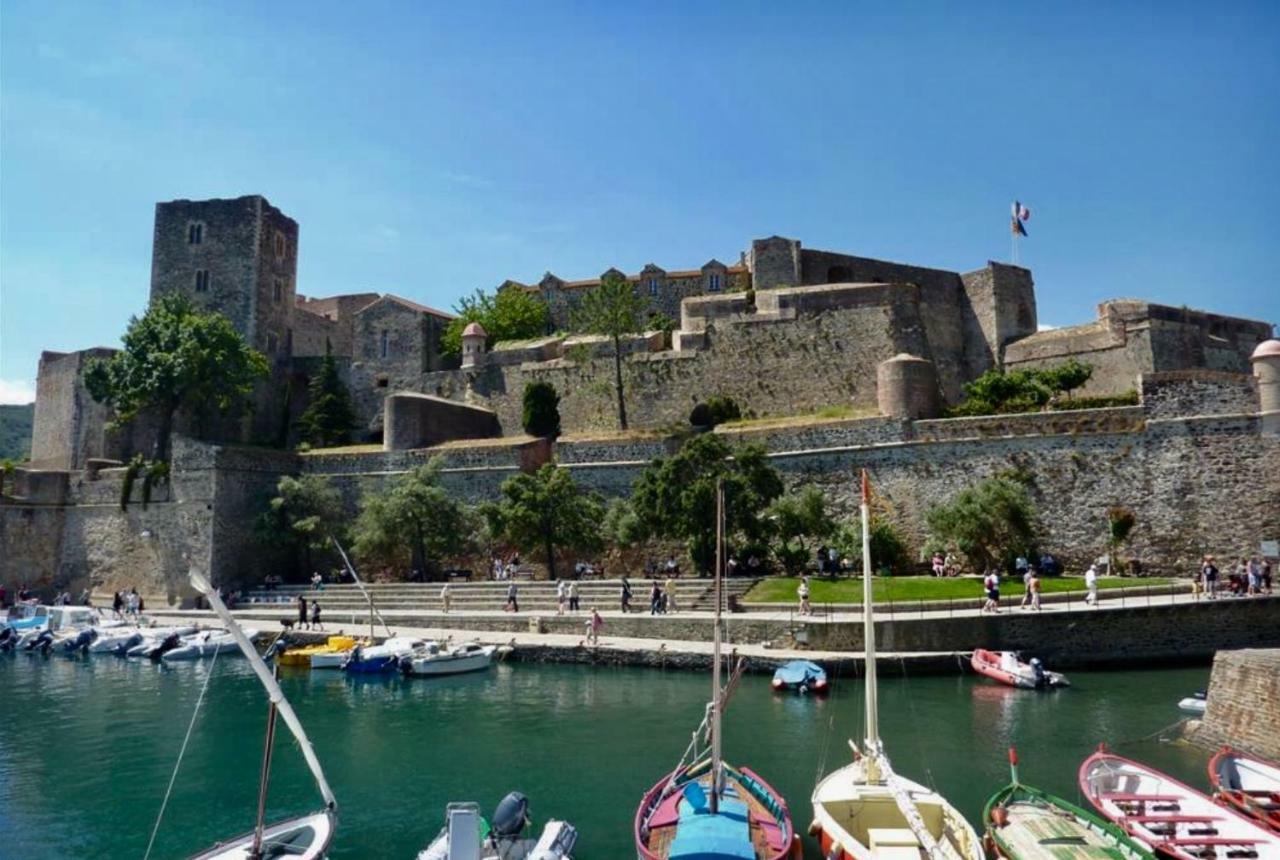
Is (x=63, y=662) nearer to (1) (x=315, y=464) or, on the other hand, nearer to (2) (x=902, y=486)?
(1) (x=315, y=464)

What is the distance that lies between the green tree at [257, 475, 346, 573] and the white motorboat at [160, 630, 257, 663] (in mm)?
7182

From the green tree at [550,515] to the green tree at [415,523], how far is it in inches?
A: 110

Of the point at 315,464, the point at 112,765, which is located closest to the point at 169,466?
the point at 315,464

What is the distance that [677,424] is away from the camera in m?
37.6

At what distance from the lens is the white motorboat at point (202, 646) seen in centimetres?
2869

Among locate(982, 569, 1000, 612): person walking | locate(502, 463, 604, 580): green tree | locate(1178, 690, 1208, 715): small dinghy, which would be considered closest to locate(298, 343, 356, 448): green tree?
locate(502, 463, 604, 580): green tree

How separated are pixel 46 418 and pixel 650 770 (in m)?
42.7

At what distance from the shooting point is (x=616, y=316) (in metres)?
39.3

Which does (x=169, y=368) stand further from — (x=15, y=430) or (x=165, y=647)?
(x=15, y=430)

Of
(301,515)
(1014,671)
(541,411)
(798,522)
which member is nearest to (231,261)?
(301,515)

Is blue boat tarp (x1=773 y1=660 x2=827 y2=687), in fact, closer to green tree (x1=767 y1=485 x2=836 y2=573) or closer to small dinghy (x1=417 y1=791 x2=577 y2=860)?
green tree (x1=767 y1=485 x2=836 y2=573)

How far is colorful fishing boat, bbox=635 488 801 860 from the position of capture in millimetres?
10102

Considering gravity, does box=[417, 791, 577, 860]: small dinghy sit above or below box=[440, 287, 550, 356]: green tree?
below

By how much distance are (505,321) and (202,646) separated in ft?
77.6
